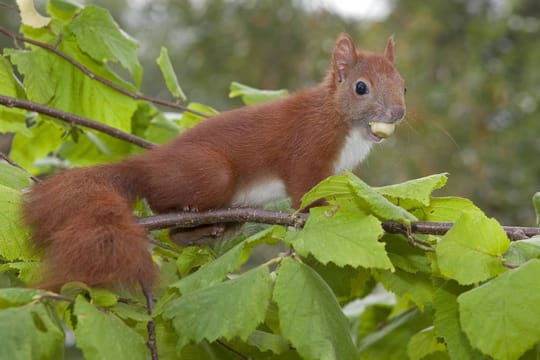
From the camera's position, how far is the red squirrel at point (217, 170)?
97 cm

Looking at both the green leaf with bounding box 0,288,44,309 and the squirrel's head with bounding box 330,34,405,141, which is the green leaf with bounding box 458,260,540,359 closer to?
the green leaf with bounding box 0,288,44,309

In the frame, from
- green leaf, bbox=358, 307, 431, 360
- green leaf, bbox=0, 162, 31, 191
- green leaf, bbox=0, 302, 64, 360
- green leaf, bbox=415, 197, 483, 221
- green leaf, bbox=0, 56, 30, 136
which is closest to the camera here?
green leaf, bbox=0, 302, 64, 360

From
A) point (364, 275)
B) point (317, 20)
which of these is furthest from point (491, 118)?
point (364, 275)

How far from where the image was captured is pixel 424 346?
125 centimetres

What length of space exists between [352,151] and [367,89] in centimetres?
15

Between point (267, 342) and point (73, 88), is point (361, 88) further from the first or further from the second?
point (267, 342)

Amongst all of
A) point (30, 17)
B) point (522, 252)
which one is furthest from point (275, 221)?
point (30, 17)

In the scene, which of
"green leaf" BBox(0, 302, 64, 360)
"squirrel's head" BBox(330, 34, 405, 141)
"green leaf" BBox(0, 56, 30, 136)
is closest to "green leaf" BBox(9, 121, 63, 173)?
→ "green leaf" BBox(0, 56, 30, 136)

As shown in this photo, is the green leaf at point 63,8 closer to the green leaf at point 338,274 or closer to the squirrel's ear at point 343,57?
the squirrel's ear at point 343,57

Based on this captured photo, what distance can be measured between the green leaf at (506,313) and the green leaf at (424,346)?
37cm

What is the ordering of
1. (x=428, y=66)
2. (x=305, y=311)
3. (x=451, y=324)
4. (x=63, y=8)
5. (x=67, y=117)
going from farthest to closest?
(x=428, y=66)
(x=63, y=8)
(x=67, y=117)
(x=451, y=324)
(x=305, y=311)

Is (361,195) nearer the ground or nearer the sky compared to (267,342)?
nearer the sky

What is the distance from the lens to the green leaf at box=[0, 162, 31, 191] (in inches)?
47.9

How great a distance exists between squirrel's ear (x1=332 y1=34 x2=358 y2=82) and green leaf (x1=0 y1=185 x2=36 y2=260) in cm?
98
